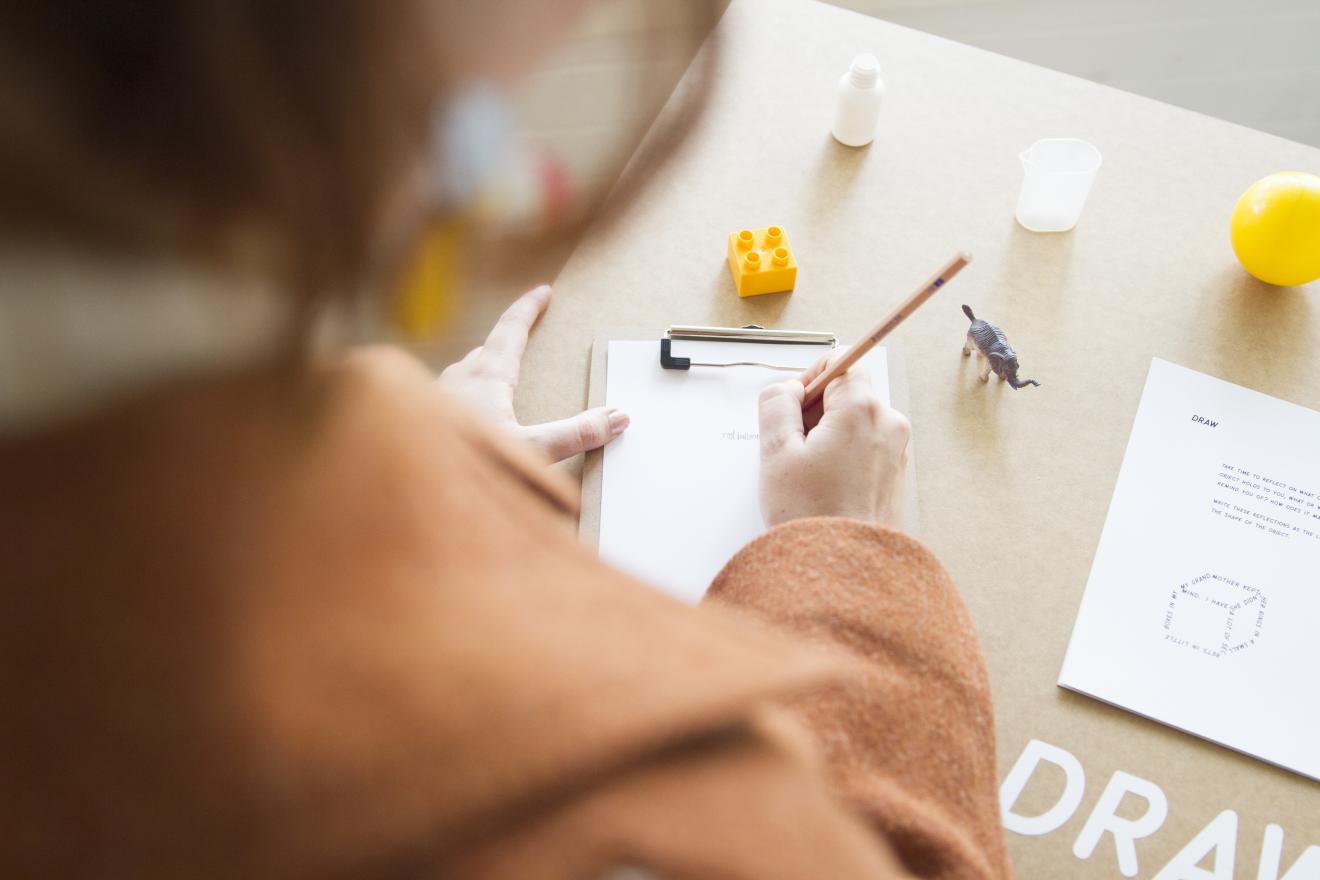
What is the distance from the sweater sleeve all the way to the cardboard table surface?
12 centimetres

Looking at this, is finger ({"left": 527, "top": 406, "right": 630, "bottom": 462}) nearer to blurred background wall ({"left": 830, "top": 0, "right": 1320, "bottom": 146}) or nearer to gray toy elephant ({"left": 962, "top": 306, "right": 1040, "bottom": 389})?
gray toy elephant ({"left": 962, "top": 306, "right": 1040, "bottom": 389})

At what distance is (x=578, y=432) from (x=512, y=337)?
12 cm

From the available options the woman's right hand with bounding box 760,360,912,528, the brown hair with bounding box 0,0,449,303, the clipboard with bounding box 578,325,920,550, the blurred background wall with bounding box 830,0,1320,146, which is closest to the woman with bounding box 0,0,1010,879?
the brown hair with bounding box 0,0,449,303

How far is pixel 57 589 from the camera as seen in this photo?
9.9 inches

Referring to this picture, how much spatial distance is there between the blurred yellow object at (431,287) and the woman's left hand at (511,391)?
17.0 inches

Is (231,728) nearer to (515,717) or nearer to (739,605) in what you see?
(515,717)

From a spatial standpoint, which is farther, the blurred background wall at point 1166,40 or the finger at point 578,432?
the blurred background wall at point 1166,40

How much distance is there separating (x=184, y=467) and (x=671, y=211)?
2.24 feet

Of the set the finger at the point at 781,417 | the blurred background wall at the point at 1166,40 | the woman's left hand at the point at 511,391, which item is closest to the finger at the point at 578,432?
the woman's left hand at the point at 511,391

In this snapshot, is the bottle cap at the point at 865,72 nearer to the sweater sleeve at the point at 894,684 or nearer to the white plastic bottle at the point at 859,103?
the white plastic bottle at the point at 859,103

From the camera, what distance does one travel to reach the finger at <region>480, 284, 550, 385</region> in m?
0.79

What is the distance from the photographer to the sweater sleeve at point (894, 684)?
51 cm

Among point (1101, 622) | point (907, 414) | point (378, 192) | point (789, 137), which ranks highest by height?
point (789, 137)

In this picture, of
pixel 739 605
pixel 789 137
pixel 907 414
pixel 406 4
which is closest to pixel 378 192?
pixel 406 4
